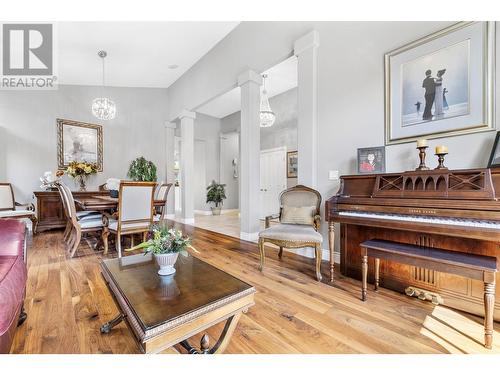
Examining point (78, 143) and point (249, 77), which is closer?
point (249, 77)

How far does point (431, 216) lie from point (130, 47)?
541 cm

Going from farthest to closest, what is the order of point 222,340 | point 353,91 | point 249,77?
point 249,77 → point 353,91 → point 222,340

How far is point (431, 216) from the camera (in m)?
1.68

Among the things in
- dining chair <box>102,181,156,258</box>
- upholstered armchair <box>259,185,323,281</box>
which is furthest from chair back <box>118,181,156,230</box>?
upholstered armchair <box>259,185,323,281</box>

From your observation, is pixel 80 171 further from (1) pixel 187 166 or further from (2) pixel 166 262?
(2) pixel 166 262

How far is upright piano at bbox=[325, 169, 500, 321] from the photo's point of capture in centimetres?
151

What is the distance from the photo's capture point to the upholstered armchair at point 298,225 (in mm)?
2223

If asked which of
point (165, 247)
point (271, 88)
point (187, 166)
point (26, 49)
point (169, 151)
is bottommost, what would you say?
point (165, 247)

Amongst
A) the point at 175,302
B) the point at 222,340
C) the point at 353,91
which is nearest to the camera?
the point at 175,302

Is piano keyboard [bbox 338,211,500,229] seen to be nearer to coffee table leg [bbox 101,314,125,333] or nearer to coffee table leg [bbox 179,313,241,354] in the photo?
coffee table leg [bbox 179,313,241,354]

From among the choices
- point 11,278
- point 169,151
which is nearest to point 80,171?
point 169,151
